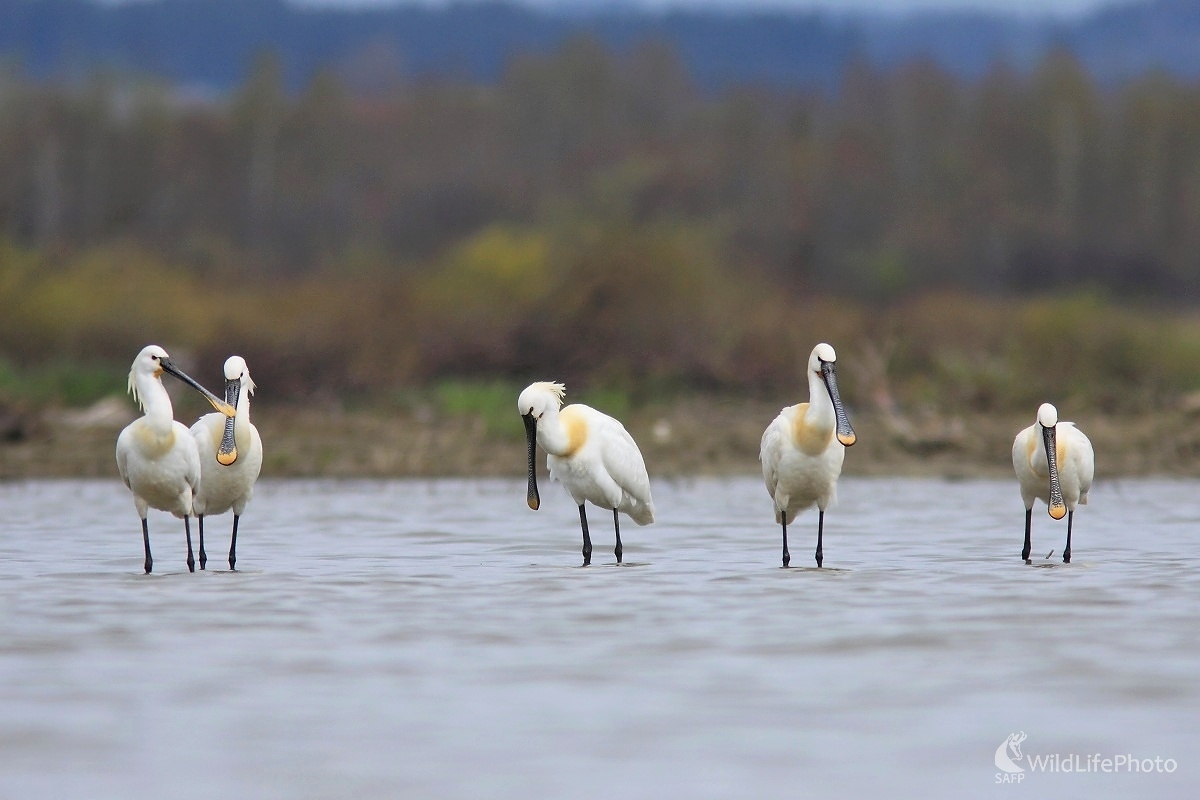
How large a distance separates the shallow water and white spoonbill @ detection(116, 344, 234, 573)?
17.3 inches

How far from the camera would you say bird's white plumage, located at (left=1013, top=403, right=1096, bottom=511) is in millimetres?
11422

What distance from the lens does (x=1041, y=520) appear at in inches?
560

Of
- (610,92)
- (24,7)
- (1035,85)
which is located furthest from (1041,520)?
(24,7)

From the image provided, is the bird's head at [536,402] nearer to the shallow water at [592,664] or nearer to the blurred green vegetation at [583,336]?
the shallow water at [592,664]

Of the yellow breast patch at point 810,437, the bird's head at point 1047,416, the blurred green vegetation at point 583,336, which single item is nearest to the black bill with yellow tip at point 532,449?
the yellow breast patch at point 810,437

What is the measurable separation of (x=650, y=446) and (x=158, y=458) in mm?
9212

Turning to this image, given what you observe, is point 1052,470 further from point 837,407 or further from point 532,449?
point 532,449

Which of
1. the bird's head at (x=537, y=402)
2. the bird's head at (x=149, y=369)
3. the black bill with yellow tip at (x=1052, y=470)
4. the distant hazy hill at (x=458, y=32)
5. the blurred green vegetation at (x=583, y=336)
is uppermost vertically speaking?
the distant hazy hill at (x=458, y=32)

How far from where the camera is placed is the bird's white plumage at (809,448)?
11156 mm

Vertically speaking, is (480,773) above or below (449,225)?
below

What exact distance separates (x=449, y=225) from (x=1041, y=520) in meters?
17.9

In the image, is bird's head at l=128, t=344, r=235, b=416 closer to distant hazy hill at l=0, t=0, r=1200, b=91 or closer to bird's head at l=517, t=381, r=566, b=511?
bird's head at l=517, t=381, r=566, b=511

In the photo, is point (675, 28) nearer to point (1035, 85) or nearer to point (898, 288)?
point (1035, 85)

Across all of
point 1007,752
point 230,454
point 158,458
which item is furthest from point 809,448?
point 1007,752
